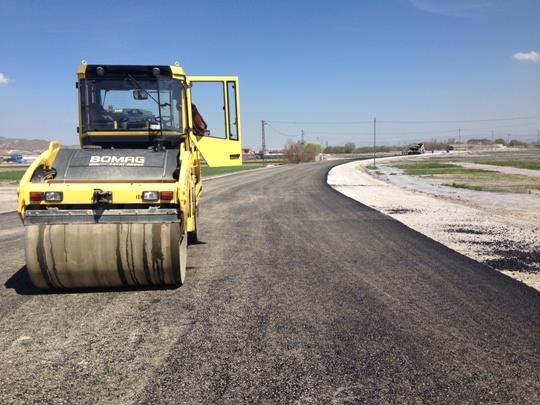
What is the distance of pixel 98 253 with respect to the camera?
5039mm

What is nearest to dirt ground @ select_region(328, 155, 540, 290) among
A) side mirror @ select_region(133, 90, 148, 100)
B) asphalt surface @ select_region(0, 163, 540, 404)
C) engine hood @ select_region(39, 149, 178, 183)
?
asphalt surface @ select_region(0, 163, 540, 404)

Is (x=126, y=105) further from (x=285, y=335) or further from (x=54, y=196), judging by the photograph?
(x=285, y=335)

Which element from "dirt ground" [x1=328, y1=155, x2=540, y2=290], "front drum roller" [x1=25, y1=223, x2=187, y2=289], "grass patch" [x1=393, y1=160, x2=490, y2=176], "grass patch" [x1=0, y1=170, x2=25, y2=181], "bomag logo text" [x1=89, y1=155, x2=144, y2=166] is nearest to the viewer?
"front drum roller" [x1=25, y1=223, x2=187, y2=289]

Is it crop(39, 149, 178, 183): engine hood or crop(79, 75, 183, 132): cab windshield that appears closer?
crop(39, 149, 178, 183): engine hood

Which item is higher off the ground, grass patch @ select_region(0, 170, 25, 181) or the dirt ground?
grass patch @ select_region(0, 170, 25, 181)

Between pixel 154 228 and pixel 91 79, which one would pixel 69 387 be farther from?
pixel 91 79

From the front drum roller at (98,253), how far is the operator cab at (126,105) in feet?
6.93

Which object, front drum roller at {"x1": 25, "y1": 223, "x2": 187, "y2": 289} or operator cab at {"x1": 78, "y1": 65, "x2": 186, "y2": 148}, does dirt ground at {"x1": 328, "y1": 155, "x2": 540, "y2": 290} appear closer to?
front drum roller at {"x1": 25, "y1": 223, "x2": 187, "y2": 289}

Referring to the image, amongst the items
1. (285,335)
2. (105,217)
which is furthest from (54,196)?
(285,335)

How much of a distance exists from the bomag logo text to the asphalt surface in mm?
1520

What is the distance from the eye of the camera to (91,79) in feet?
22.4

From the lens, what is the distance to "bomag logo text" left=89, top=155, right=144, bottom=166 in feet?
18.4

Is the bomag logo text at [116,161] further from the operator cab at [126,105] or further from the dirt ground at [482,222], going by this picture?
the dirt ground at [482,222]

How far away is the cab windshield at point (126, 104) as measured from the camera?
6828mm
